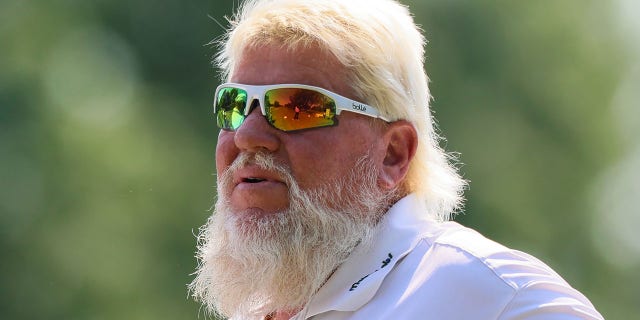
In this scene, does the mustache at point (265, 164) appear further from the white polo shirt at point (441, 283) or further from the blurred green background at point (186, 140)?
the blurred green background at point (186, 140)

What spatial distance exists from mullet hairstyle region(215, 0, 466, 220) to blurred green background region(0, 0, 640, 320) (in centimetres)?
737

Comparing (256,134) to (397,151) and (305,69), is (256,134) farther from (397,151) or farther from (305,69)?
(397,151)

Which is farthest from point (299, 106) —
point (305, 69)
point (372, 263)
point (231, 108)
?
point (372, 263)

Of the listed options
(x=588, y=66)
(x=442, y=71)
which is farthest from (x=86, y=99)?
(x=588, y=66)

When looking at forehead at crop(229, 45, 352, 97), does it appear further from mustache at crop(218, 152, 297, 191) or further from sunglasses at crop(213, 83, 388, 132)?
mustache at crop(218, 152, 297, 191)

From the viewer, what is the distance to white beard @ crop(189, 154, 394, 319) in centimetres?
331

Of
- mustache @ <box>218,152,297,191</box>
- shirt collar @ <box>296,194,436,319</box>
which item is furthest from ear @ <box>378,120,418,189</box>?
mustache @ <box>218,152,297,191</box>

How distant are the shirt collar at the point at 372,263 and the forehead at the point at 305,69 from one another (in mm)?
434

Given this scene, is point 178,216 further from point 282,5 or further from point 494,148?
point 282,5

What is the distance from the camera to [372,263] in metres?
3.21

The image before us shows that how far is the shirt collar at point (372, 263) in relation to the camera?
307cm

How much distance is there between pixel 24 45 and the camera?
1141cm

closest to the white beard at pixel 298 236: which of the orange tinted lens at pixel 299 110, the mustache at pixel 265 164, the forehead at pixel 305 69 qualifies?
the mustache at pixel 265 164

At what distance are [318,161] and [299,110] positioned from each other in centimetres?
17
